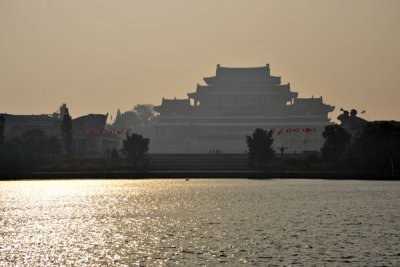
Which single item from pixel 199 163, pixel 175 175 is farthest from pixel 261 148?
pixel 175 175

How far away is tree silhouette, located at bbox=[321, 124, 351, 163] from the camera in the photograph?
424 ft

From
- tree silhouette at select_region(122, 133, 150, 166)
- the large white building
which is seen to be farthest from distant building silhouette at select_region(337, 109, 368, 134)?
tree silhouette at select_region(122, 133, 150, 166)

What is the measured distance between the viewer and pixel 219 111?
194m

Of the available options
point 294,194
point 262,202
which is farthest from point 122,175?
point 262,202

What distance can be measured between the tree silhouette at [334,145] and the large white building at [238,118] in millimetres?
44667

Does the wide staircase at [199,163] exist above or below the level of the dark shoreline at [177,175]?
above

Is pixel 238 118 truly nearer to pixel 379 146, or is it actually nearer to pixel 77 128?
pixel 77 128

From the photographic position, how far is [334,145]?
427 ft

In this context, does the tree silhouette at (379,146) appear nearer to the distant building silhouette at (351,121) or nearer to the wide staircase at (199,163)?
the wide staircase at (199,163)

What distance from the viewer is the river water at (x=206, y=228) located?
45.2m

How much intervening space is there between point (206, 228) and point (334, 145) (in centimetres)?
7392

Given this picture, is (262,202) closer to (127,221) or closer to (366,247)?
(127,221)

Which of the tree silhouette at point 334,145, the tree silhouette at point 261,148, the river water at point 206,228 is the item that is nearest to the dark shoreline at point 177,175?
the tree silhouette at point 261,148

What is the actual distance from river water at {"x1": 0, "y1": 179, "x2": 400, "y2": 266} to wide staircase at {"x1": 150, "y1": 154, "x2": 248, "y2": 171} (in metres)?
30.7
